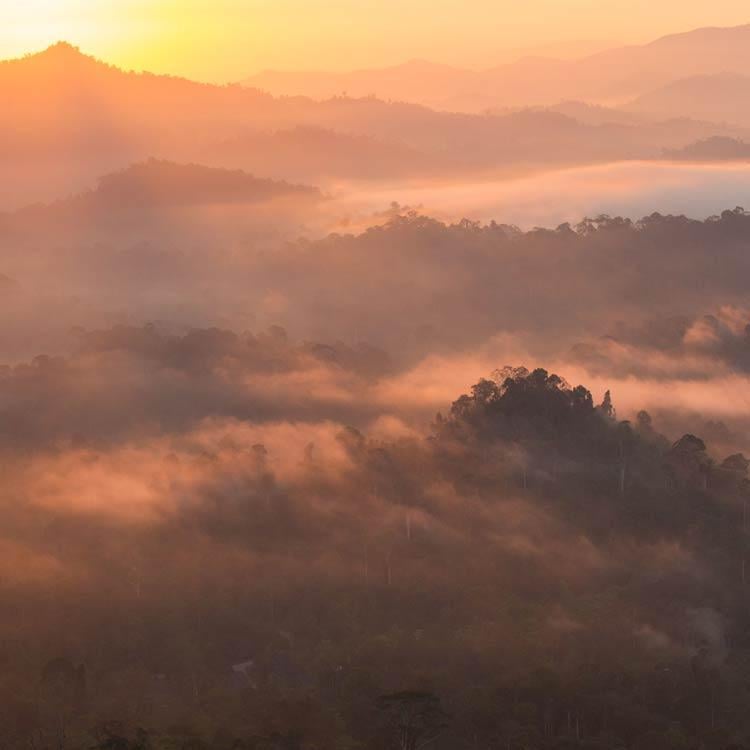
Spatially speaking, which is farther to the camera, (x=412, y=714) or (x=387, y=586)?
(x=387, y=586)

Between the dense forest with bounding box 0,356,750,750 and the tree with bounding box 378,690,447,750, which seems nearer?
the tree with bounding box 378,690,447,750

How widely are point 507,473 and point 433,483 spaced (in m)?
Answer: 4.06

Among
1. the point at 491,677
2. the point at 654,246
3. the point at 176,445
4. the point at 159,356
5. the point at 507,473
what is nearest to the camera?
the point at 491,677

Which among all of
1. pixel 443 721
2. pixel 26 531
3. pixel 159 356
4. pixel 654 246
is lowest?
pixel 443 721

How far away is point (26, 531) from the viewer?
67.9m

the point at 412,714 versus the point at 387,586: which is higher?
the point at 387,586

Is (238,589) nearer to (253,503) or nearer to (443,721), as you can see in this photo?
(253,503)

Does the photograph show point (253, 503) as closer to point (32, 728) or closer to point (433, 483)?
point (433, 483)

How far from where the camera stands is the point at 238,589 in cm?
6244

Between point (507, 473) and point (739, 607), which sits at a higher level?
point (507, 473)

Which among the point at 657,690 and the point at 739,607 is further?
the point at 739,607

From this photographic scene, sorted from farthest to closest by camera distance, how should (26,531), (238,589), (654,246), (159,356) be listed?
(654,246)
(159,356)
(26,531)
(238,589)

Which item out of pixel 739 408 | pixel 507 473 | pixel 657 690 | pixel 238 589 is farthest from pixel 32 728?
pixel 739 408

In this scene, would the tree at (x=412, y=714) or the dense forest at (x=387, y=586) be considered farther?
the dense forest at (x=387, y=586)
